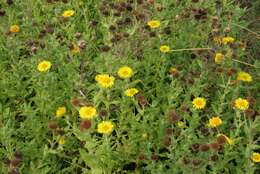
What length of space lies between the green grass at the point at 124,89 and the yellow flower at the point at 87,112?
0.07m

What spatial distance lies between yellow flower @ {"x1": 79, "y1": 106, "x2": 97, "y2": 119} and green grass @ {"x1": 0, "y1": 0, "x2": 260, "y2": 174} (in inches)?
2.8

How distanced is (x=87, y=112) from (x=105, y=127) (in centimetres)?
13

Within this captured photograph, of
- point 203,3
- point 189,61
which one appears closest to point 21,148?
point 189,61

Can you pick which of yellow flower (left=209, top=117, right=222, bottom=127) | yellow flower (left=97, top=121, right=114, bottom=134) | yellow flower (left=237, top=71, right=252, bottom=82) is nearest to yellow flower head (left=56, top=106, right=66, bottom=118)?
yellow flower (left=97, top=121, right=114, bottom=134)

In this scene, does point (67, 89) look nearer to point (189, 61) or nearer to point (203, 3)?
point (189, 61)

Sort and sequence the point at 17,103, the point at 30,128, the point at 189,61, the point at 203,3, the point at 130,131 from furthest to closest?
the point at 203,3 → the point at 189,61 → the point at 17,103 → the point at 30,128 → the point at 130,131

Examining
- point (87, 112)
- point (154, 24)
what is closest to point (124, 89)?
point (87, 112)

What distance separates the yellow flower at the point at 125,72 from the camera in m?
3.06

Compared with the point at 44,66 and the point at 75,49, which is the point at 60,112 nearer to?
the point at 44,66

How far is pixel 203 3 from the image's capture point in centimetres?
407

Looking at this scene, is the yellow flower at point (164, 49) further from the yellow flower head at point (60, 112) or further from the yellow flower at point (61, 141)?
the yellow flower at point (61, 141)

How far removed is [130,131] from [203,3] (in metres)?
1.67

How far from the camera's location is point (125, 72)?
10.1 feet

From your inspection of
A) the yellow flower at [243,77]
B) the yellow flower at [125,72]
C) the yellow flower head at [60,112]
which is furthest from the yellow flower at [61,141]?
the yellow flower at [243,77]
